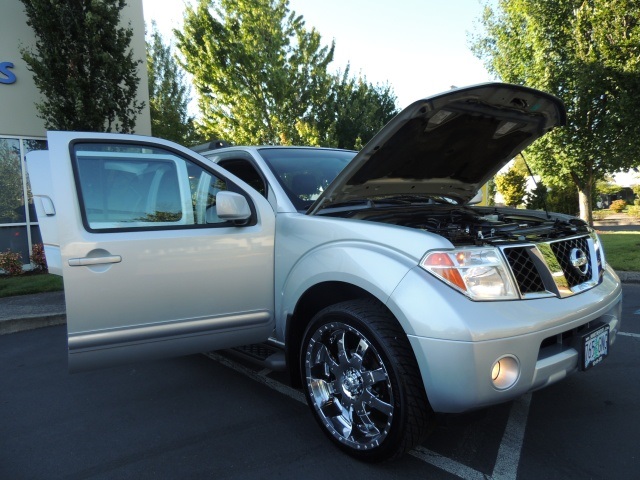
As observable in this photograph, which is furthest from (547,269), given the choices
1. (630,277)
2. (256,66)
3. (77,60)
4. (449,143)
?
(256,66)

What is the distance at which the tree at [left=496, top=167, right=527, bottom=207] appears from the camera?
1030 inches

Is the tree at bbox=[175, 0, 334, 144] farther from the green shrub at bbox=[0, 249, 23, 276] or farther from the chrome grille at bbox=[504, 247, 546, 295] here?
the chrome grille at bbox=[504, 247, 546, 295]

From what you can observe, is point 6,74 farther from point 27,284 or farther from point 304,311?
point 304,311

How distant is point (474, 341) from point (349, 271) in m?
0.72

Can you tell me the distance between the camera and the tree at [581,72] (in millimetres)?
8469

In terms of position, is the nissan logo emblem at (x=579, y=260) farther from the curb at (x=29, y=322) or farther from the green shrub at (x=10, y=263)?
the green shrub at (x=10, y=263)

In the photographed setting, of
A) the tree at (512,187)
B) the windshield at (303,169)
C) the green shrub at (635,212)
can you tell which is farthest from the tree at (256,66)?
the green shrub at (635,212)

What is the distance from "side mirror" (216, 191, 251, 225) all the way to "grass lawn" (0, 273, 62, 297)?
20.2 ft

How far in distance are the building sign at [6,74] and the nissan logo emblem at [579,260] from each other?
10280mm

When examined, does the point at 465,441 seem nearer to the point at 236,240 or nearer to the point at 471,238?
the point at 471,238

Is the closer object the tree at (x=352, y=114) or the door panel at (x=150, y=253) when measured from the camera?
the door panel at (x=150, y=253)

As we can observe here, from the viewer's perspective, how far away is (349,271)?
230cm

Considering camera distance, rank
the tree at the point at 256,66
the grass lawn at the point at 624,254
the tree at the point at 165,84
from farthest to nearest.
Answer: the tree at the point at 165,84, the tree at the point at 256,66, the grass lawn at the point at 624,254

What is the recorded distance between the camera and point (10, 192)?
9125 mm
